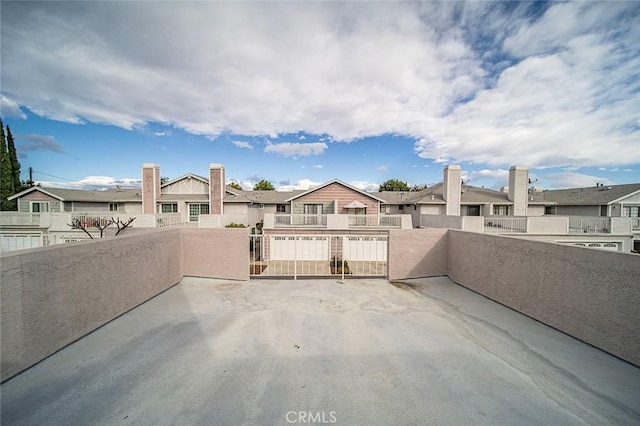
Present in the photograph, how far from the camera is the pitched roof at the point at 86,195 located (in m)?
18.5

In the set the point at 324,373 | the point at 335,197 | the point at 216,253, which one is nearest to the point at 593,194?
the point at 335,197

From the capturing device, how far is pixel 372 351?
356cm

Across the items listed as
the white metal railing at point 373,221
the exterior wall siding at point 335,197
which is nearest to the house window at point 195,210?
the exterior wall siding at point 335,197

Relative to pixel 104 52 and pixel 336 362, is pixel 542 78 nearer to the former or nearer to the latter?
pixel 336 362

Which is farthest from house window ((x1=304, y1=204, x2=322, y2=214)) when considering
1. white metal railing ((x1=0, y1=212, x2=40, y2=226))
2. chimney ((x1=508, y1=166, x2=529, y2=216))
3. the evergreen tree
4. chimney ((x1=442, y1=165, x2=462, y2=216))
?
the evergreen tree

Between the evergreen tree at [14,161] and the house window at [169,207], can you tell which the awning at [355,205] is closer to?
the house window at [169,207]

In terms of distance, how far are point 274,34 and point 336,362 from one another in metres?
10.8

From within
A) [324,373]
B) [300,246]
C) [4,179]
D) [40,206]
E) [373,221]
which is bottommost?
[300,246]

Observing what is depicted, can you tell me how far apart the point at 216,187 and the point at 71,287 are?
15.9m

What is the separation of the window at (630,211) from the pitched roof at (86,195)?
127ft

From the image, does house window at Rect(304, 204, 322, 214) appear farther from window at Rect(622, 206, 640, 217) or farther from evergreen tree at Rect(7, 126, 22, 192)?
evergreen tree at Rect(7, 126, 22, 192)

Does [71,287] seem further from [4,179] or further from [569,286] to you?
[4,179]

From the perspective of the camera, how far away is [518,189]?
58.0ft

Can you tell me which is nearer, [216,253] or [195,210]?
[216,253]
